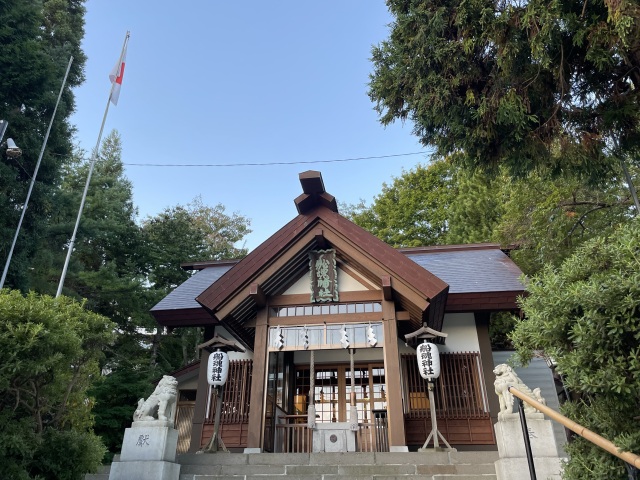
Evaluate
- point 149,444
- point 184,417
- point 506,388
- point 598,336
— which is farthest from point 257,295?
point 598,336

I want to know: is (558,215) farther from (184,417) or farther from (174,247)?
(174,247)

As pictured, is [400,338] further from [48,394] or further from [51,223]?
[51,223]

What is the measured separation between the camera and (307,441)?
9.54 m

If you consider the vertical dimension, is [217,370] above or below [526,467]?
above

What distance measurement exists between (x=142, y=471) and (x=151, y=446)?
34 centimetres

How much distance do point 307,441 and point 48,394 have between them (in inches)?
215

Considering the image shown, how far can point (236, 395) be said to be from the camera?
10.0 m

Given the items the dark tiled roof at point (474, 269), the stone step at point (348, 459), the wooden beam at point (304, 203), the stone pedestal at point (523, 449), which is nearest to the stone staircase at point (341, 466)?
the stone step at point (348, 459)

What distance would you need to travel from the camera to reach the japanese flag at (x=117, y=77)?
1545 cm

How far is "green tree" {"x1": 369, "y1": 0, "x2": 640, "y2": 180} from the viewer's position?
244 inches

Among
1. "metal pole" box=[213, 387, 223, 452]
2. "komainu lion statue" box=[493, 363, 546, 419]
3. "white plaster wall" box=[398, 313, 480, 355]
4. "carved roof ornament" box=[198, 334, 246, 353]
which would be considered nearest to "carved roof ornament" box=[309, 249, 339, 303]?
"carved roof ornament" box=[198, 334, 246, 353]

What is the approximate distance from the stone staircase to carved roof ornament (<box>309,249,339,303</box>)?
3283mm

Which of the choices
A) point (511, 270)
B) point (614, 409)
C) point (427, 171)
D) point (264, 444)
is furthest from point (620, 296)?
point (427, 171)

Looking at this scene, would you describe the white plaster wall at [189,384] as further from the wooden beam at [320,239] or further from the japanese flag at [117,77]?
the japanese flag at [117,77]
